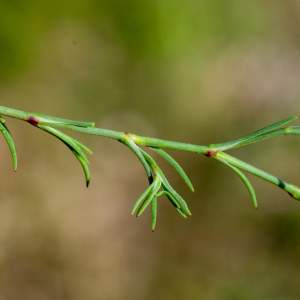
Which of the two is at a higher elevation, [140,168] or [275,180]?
[140,168]

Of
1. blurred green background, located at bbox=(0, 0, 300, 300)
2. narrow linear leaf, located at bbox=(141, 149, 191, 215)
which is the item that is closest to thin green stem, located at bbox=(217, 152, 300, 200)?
narrow linear leaf, located at bbox=(141, 149, 191, 215)

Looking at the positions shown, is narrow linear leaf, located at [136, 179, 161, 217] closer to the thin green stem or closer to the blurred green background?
the thin green stem

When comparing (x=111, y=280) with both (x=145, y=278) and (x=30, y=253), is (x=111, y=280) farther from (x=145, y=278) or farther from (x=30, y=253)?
(x=30, y=253)

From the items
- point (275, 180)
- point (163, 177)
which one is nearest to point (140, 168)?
point (163, 177)

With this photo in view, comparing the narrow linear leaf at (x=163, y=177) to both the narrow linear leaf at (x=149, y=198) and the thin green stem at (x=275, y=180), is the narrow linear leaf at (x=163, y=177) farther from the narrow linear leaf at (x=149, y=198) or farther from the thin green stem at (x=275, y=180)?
the thin green stem at (x=275, y=180)

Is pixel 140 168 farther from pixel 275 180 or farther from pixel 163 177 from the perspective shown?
pixel 275 180

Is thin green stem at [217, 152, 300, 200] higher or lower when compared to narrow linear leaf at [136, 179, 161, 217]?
higher

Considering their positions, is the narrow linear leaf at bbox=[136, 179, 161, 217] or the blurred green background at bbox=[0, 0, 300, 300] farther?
the blurred green background at bbox=[0, 0, 300, 300]

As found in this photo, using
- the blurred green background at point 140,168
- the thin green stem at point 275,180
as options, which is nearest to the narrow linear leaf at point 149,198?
the thin green stem at point 275,180

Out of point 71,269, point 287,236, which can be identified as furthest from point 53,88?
point 287,236
